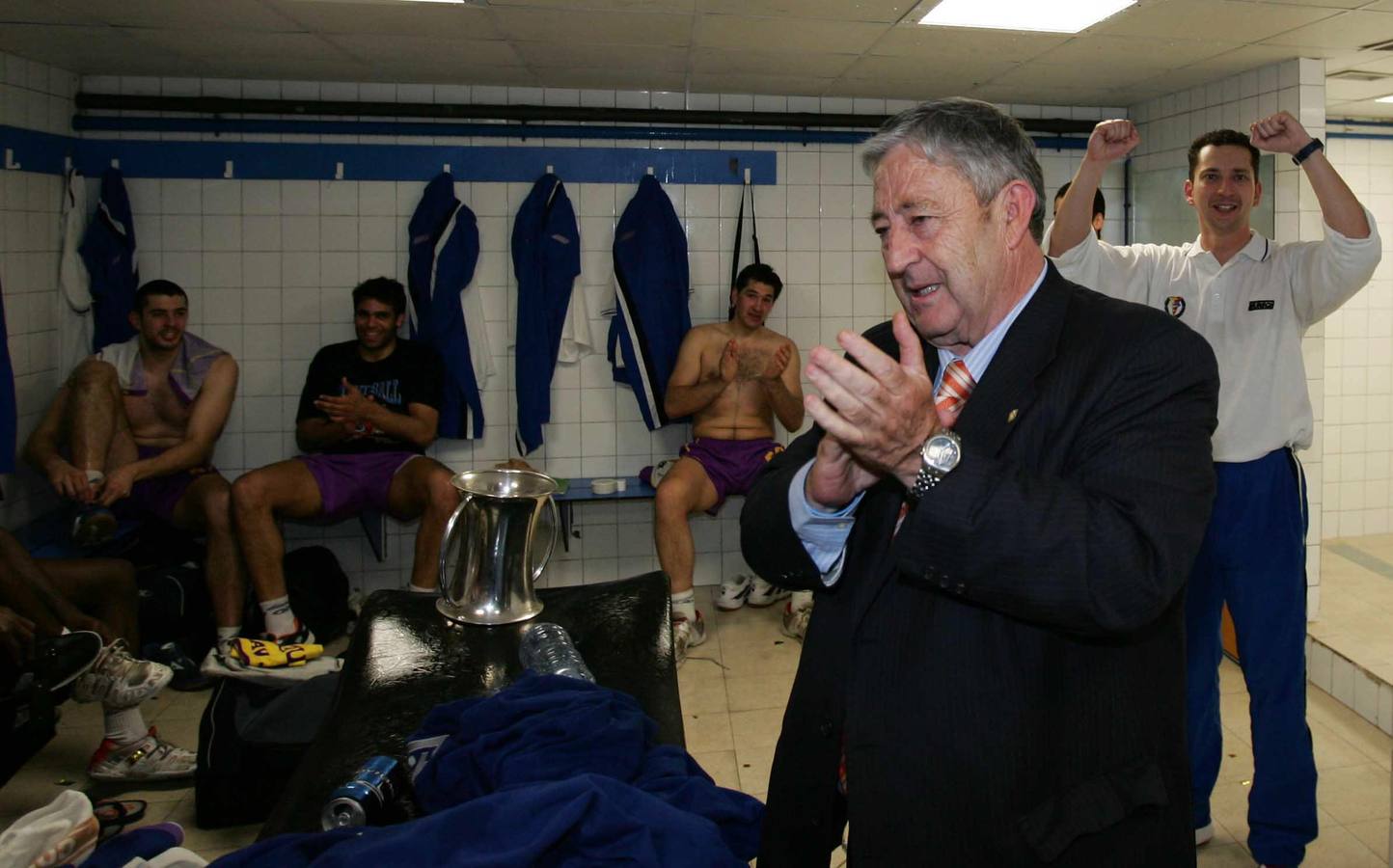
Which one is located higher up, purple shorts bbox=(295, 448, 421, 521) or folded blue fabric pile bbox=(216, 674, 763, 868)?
purple shorts bbox=(295, 448, 421, 521)

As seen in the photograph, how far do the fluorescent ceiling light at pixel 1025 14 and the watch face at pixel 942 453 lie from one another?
2591 millimetres

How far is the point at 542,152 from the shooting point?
185 inches

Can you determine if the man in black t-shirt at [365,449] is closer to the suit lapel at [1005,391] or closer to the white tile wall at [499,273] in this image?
the white tile wall at [499,273]

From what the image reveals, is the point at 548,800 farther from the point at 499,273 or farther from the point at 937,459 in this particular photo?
the point at 499,273

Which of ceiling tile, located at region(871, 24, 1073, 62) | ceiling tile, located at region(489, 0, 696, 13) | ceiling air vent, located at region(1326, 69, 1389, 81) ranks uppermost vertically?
ceiling air vent, located at region(1326, 69, 1389, 81)

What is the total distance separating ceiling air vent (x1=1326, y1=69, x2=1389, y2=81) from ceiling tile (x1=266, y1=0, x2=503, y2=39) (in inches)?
128

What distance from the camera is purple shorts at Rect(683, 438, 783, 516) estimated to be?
4.43 metres

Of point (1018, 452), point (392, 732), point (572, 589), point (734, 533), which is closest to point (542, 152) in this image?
point (734, 533)

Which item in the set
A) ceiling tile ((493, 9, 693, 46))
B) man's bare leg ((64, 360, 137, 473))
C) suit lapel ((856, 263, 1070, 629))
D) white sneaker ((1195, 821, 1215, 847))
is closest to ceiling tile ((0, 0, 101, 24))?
man's bare leg ((64, 360, 137, 473))

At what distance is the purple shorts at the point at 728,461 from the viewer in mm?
4426

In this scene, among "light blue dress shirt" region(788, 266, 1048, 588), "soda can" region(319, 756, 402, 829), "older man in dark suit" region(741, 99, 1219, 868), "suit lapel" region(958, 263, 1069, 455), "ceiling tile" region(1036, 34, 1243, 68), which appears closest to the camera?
"older man in dark suit" region(741, 99, 1219, 868)

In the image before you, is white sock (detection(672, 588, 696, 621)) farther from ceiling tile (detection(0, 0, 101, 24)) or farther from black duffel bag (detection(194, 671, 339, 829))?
ceiling tile (detection(0, 0, 101, 24))

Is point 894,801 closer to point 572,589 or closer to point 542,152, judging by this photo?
point 572,589

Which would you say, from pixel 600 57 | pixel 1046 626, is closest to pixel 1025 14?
pixel 600 57
